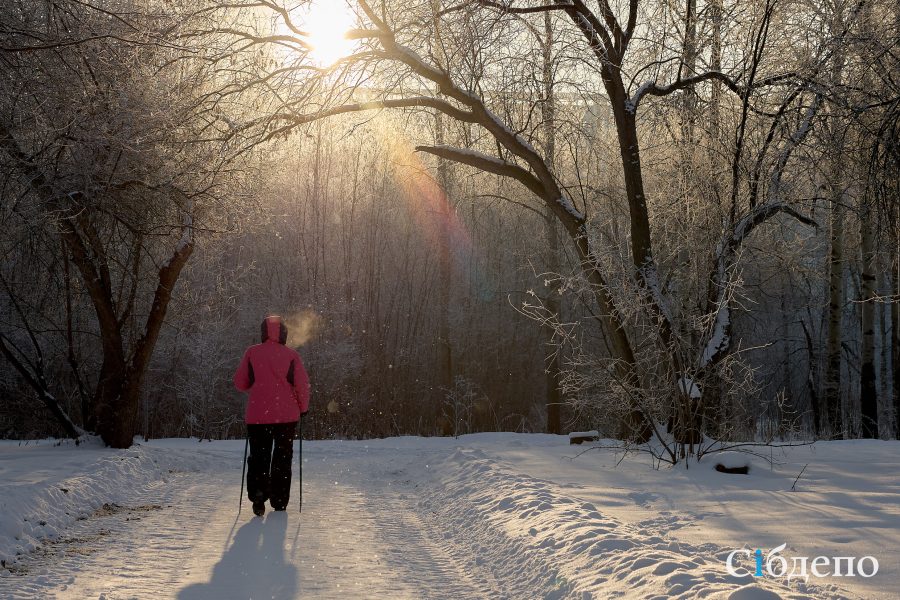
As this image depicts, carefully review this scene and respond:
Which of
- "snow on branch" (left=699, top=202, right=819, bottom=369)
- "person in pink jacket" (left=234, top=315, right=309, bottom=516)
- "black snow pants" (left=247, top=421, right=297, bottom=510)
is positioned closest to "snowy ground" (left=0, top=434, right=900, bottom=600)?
"black snow pants" (left=247, top=421, right=297, bottom=510)

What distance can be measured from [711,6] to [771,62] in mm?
1421

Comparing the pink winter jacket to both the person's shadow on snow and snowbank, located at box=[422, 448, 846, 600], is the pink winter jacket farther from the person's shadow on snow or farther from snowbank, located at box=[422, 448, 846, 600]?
snowbank, located at box=[422, 448, 846, 600]

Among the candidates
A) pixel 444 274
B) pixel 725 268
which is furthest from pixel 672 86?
pixel 444 274

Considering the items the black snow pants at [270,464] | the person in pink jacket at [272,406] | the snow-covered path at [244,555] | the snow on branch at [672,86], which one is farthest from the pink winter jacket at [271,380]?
the snow on branch at [672,86]

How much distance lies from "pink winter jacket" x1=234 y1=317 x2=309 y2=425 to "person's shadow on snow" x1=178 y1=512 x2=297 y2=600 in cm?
157

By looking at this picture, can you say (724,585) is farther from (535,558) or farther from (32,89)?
(32,89)

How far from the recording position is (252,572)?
20.2 ft

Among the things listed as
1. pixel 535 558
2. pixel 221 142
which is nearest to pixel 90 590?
pixel 535 558

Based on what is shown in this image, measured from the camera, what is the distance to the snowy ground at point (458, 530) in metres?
5.64

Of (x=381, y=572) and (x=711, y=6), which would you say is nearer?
(x=381, y=572)

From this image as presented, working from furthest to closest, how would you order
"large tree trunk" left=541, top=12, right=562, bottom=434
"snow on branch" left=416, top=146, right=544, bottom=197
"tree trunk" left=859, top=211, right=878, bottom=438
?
A: "tree trunk" left=859, top=211, right=878, bottom=438
"snow on branch" left=416, top=146, right=544, bottom=197
"large tree trunk" left=541, top=12, right=562, bottom=434

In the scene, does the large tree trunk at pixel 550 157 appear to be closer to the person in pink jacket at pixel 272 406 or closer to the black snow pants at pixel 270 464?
the person in pink jacket at pixel 272 406

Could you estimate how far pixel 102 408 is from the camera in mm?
14328

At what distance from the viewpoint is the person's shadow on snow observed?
5527mm
